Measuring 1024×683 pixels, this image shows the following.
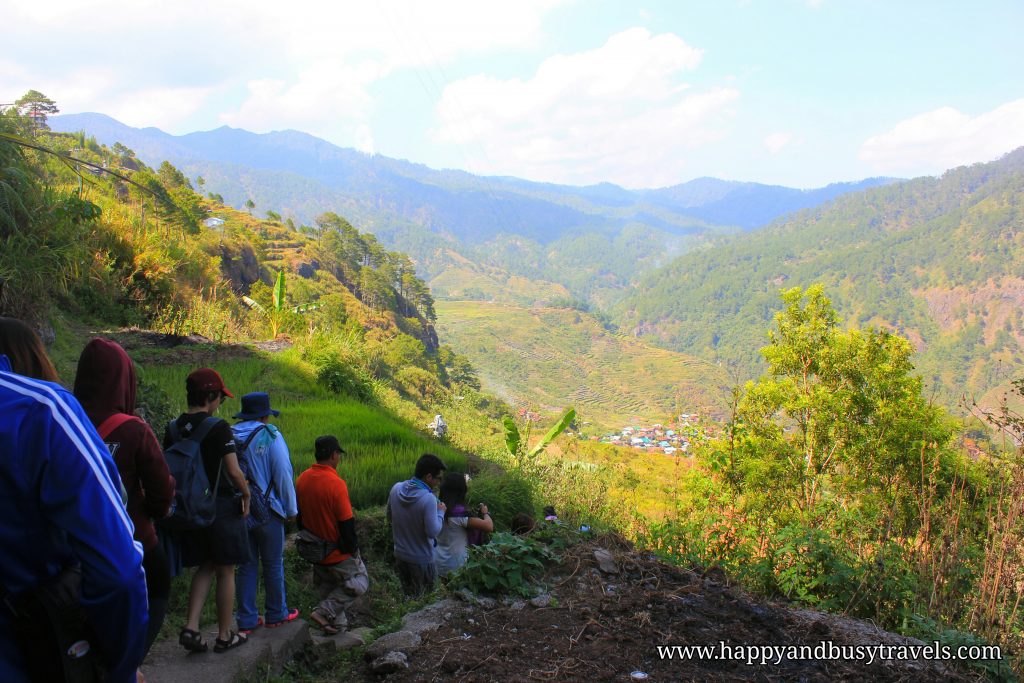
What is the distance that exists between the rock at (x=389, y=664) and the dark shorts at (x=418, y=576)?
1549mm

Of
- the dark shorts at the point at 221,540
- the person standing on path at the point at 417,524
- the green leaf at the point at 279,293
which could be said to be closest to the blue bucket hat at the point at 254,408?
the dark shorts at the point at 221,540

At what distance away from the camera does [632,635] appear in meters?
3.64

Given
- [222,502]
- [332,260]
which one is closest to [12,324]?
[222,502]

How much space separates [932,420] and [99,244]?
1927 centimetres

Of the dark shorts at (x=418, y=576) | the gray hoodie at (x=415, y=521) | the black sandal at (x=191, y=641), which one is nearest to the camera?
the black sandal at (x=191, y=641)

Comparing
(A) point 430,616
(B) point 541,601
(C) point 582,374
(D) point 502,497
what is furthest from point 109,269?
(C) point 582,374

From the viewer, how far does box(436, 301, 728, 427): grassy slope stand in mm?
144750

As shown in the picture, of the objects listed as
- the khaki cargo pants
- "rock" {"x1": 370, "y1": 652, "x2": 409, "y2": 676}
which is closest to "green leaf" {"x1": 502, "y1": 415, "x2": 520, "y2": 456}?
the khaki cargo pants

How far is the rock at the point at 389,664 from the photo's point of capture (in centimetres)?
336

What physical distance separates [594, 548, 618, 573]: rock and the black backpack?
102 inches

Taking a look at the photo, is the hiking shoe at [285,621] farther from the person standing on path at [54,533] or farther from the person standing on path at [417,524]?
the person standing on path at [54,533]

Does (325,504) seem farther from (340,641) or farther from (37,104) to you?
(37,104)

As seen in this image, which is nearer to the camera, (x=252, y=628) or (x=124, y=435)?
(x=124, y=435)

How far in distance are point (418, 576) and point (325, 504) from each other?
3.59ft
